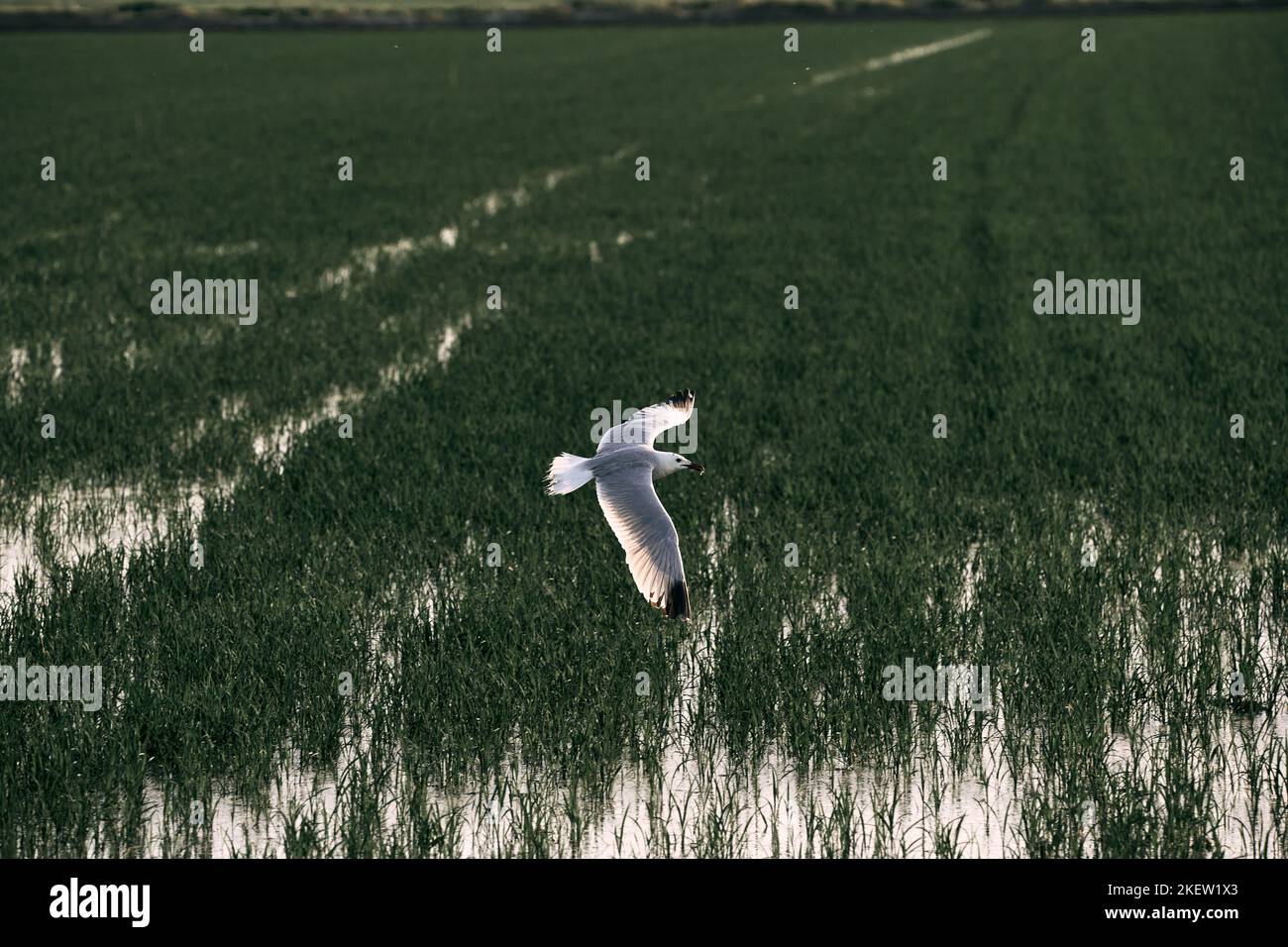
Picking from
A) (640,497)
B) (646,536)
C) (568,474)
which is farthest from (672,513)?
(646,536)

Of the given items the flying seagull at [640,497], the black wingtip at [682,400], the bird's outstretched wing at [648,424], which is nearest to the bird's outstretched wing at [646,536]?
the flying seagull at [640,497]

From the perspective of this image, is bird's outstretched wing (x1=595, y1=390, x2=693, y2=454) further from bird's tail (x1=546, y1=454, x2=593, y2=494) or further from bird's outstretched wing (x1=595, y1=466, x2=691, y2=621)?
bird's outstretched wing (x1=595, y1=466, x2=691, y2=621)

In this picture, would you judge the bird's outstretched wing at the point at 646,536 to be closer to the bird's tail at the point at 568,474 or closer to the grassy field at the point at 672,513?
the bird's tail at the point at 568,474

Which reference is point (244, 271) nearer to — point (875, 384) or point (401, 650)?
point (875, 384)

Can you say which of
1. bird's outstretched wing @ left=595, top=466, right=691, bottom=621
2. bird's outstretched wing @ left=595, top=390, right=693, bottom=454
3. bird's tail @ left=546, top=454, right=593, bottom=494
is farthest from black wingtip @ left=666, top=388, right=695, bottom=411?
bird's outstretched wing @ left=595, top=466, right=691, bottom=621

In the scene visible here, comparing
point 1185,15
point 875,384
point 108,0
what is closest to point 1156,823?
point 875,384
